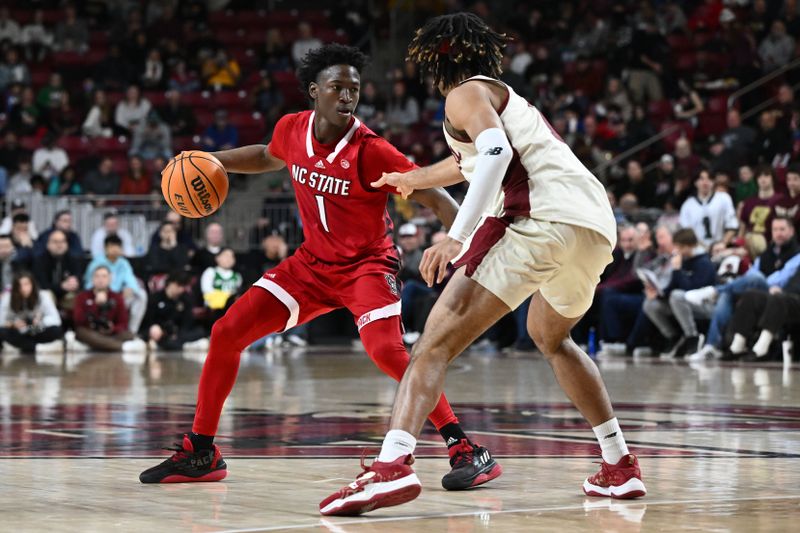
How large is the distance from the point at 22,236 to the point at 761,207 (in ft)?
29.1

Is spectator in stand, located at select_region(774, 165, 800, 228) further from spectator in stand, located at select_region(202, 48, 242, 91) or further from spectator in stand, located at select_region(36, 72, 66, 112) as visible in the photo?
spectator in stand, located at select_region(36, 72, 66, 112)

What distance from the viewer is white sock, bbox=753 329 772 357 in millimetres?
13094

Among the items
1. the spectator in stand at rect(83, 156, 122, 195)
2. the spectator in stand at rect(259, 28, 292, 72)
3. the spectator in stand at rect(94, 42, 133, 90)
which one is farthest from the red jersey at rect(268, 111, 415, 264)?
the spectator in stand at rect(259, 28, 292, 72)

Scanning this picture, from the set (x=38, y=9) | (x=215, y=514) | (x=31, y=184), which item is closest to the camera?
(x=215, y=514)

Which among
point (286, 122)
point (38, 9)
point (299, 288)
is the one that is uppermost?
point (38, 9)

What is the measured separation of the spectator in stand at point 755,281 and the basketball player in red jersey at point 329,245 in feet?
27.6

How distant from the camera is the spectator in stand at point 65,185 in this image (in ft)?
63.5

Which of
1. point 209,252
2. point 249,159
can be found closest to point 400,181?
point 249,159

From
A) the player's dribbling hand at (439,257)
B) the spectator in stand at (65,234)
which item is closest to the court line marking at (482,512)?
the player's dribbling hand at (439,257)

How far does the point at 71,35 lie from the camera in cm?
2356

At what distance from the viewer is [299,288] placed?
559cm

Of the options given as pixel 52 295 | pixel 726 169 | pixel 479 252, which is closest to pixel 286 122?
pixel 479 252

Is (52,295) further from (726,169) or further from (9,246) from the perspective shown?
(726,169)

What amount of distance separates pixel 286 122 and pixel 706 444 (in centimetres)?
248
